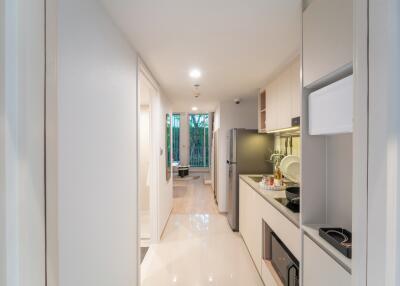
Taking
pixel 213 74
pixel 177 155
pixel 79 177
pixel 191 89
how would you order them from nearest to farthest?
pixel 79 177
pixel 213 74
pixel 191 89
pixel 177 155

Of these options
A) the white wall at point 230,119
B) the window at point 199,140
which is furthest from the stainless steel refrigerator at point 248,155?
the window at point 199,140

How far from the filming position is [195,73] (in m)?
2.67

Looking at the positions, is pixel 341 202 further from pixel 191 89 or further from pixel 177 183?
pixel 177 183

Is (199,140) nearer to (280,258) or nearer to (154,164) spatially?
(154,164)

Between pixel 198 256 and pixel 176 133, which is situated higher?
pixel 176 133

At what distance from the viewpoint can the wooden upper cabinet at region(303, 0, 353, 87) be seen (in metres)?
0.98

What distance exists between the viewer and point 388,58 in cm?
62

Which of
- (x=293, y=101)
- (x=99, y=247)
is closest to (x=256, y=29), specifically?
(x=293, y=101)

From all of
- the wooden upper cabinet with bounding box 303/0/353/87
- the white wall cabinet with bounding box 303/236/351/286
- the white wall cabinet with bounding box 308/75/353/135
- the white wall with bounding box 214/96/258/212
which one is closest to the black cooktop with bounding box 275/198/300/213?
the white wall cabinet with bounding box 303/236/351/286

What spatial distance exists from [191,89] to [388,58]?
121 inches

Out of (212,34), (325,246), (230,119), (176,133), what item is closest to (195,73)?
(212,34)

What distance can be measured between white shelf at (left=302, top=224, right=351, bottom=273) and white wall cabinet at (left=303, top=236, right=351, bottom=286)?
0.02 meters

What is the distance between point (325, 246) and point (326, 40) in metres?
1.04

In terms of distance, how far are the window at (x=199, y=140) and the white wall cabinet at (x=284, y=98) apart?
6.70m
